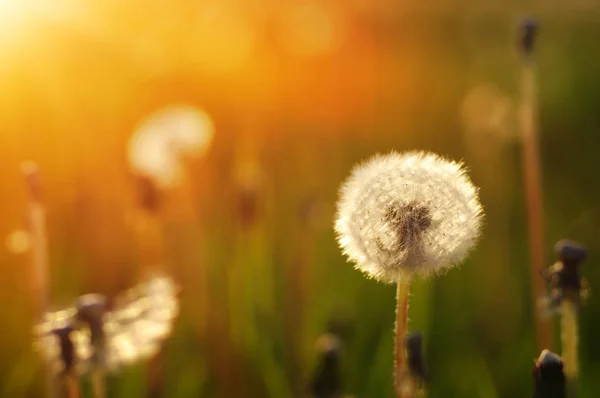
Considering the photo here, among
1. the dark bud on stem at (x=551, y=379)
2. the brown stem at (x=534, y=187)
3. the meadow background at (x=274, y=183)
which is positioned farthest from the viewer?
the meadow background at (x=274, y=183)

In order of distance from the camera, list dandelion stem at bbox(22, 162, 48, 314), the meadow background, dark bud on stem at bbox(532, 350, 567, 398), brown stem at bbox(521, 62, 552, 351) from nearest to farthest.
→ 1. dark bud on stem at bbox(532, 350, 567, 398)
2. dandelion stem at bbox(22, 162, 48, 314)
3. brown stem at bbox(521, 62, 552, 351)
4. the meadow background

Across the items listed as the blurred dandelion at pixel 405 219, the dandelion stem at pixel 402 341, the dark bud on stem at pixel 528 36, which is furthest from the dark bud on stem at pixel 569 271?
the dark bud on stem at pixel 528 36

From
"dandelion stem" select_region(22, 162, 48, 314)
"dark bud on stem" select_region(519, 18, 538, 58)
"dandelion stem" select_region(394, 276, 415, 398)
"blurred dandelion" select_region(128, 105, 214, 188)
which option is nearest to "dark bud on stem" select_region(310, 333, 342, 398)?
"dandelion stem" select_region(394, 276, 415, 398)

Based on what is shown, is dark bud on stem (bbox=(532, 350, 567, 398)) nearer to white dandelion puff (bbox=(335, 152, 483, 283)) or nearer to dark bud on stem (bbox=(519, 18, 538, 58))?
white dandelion puff (bbox=(335, 152, 483, 283))

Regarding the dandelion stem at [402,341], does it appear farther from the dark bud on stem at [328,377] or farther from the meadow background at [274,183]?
the meadow background at [274,183]

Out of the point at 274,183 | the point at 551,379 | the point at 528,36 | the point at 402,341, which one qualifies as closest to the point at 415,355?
the point at 402,341

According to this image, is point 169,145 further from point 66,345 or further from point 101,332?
point 66,345
